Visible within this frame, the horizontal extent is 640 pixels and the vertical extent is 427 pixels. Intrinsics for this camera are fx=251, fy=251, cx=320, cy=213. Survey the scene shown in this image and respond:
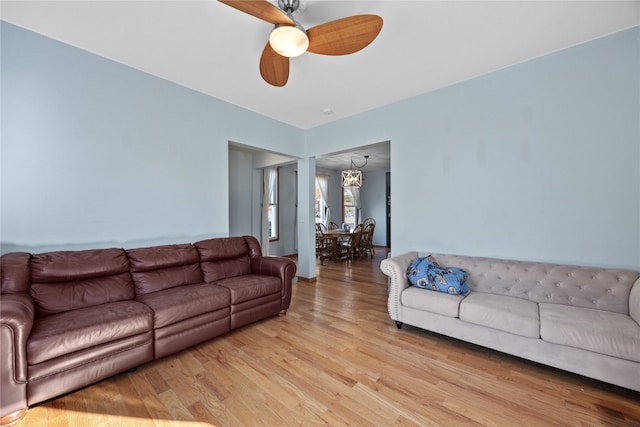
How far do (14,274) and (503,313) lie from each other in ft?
12.4

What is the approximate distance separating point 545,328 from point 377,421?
1443 millimetres

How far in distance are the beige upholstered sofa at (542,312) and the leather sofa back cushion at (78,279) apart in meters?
2.61

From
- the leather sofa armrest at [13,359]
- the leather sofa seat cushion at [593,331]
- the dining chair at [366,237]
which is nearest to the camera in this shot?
the leather sofa armrest at [13,359]

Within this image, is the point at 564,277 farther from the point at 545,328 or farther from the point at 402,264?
the point at 402,264

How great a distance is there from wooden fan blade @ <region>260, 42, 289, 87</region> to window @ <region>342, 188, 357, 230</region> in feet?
23.2

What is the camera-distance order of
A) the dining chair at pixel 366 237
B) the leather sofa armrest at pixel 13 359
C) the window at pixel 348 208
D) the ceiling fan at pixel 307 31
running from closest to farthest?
the leather sofa armrest at pixel 13 359 < the ceiling fan at pixel 307 31 < the dining chair at pixel 366 237 < the window at pixel 348 208

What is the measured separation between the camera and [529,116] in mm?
2572

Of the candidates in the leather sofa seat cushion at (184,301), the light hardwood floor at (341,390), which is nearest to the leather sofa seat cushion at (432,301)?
the light hardwood floor at (341,390)

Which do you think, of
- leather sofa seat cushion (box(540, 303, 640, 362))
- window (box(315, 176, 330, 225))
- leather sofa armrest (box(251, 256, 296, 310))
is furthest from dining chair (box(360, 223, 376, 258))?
leather sofa seat cushion (box(540, 303, 640, 362))

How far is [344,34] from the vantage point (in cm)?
173

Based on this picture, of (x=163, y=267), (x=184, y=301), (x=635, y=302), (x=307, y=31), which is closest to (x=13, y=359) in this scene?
(x=184, y=301)

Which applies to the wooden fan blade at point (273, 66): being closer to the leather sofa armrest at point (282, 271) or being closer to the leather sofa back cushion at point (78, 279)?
the leather sofa armrest at point (282, 271)

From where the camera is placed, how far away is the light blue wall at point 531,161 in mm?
2191

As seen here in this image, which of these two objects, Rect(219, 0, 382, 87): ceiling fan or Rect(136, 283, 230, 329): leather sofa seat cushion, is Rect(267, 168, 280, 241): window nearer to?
Rect(136, 283, 230, 329): leather sofa seat cushion
